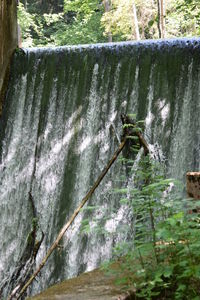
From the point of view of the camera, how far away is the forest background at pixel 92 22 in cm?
1828

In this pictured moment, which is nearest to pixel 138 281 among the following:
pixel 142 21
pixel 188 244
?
pixel 188 244

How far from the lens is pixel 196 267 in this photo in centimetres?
196

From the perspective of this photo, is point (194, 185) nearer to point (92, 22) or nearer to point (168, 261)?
point (168, 261)

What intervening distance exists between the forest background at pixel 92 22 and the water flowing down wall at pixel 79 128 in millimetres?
8931

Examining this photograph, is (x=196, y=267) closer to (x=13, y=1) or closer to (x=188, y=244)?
(x=188, y=244)

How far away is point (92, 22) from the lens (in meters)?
21.9

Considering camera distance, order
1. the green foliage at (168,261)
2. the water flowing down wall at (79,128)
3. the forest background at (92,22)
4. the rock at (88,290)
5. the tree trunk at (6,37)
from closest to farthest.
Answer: the green foliage at (168,261)
the rock at (88,290)
the water flowing down wall at (79,128)
the tree trunk at (6,37)
the forest background at (92,22)

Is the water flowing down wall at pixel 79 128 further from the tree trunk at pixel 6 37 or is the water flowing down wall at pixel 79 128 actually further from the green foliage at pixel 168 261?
the green foliage at pixel 168 261

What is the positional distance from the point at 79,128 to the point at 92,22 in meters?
16.0

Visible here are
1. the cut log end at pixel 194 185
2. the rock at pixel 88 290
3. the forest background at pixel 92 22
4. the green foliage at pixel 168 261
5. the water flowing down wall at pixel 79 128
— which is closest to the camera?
the green foliage at pixel 168 261

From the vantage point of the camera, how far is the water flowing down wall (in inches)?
241

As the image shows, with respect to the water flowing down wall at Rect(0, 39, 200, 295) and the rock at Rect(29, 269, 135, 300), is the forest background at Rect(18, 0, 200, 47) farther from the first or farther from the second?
the rock at Rect(29, 269, 135, 300)

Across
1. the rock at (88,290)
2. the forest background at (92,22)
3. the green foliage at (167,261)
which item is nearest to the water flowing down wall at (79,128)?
the rock at (88,290)

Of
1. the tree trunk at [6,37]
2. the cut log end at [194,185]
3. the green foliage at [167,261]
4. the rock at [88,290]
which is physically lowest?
the rock at [88,290]
